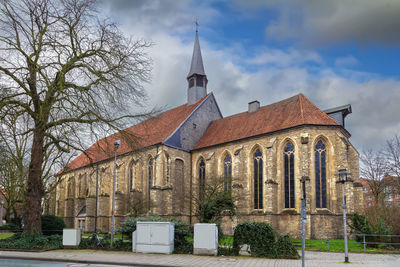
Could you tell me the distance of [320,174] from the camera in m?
26.2

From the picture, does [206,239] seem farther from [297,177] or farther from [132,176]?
[132,176]

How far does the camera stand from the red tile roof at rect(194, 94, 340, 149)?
2725 cm

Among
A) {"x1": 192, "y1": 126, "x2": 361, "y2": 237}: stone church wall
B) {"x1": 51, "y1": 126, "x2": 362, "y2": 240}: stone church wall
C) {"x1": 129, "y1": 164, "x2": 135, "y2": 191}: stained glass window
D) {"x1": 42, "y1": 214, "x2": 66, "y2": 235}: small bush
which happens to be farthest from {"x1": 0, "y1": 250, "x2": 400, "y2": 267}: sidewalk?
{"x1": 129, "y1": 164, "x2": 135, "y2": 191}: stained glass window

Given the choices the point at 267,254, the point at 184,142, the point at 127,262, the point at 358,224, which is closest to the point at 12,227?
the point at 184,142

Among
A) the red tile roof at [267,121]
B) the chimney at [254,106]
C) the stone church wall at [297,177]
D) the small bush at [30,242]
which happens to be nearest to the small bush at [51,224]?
the small bush at [30,242]

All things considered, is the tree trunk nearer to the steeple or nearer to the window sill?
the window sill

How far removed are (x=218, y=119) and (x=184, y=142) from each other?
5729 mm

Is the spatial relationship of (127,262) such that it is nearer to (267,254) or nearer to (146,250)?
(146,250)

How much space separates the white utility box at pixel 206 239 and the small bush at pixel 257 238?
95cm

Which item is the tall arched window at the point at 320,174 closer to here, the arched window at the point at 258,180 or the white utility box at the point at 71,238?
the arched window at the point at 258,180

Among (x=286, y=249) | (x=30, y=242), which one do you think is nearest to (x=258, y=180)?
(x=286, y=249)

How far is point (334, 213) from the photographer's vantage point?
2483cm

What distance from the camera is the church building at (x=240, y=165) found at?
2545cm

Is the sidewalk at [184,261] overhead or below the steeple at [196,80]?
below
